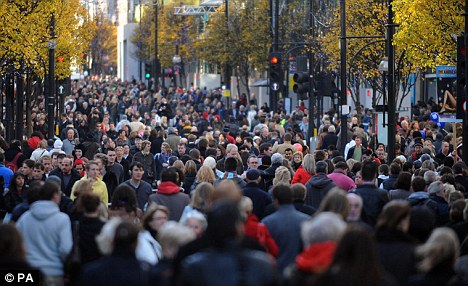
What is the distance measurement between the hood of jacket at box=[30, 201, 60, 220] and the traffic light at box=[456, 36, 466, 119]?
1013cm

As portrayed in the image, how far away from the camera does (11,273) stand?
931cm

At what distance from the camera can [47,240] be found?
11383mm

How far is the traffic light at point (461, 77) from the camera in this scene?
67.1 feet

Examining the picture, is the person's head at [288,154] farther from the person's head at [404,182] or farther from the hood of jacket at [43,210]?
the hood of jacket at [43,210]

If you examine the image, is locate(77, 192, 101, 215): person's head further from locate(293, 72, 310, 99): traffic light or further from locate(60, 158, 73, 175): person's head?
locate(293, 72, 310, 99): traffic light

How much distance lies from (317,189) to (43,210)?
564 centimetres

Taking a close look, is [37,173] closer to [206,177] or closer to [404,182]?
[206,177]

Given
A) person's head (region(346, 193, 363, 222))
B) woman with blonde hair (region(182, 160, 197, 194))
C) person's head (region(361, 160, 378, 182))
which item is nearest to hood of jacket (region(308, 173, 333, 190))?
person's head (region(361, 160, 378, 182))

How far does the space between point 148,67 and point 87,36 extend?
130 feet

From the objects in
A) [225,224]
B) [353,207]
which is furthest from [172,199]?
[225,224]

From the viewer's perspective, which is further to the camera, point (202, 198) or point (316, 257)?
point (202, 198)

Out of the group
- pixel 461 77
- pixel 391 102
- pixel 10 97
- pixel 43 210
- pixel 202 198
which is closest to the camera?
pixel 43 210

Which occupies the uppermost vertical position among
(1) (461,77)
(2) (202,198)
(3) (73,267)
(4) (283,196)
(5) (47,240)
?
(1) (461,77)

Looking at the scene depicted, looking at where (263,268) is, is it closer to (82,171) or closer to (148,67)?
(82,171)
